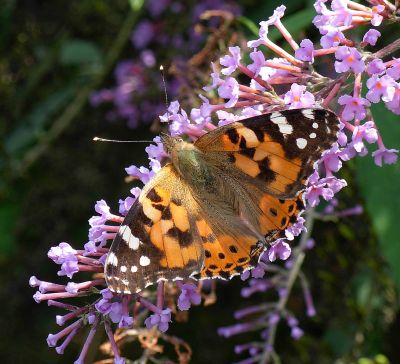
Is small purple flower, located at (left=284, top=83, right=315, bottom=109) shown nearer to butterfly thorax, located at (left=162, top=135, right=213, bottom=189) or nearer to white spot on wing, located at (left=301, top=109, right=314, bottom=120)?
white spot on wing, located at (left=301, top=109, right=314, bottom=120)

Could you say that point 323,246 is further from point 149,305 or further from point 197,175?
point 149,305

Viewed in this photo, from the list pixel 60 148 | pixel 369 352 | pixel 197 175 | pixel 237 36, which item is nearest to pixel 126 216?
pixel 197 175

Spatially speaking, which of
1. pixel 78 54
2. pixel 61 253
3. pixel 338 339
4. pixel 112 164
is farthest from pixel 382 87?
pixel 112 164

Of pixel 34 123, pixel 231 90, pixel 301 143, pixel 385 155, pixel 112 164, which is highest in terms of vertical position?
pixel 231 90

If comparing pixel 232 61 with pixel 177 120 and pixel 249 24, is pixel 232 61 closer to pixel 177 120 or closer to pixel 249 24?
pixel 177 120

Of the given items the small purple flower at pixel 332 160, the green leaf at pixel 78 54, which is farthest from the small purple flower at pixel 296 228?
the green leaf at pixel 78 54
